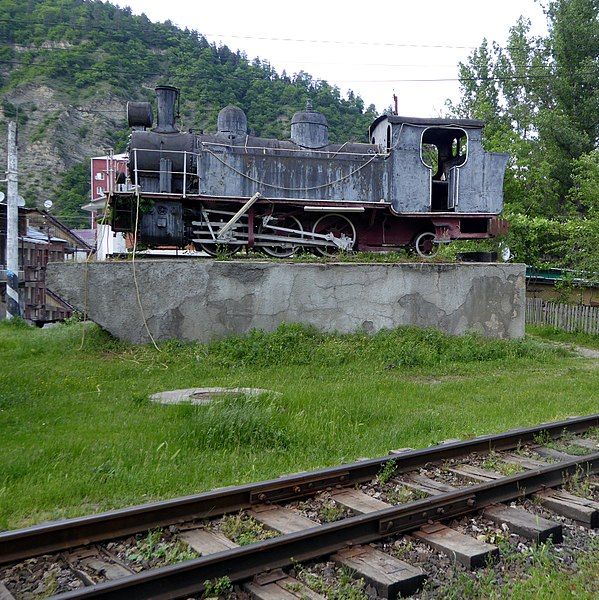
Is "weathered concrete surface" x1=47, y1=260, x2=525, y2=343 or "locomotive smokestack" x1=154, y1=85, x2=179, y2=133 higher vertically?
"locomotive smokestack" x1=154, y1=85, x2=179, y2=133

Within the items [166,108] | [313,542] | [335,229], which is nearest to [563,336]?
[335,229]

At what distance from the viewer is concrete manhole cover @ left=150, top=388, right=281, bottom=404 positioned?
318 inches

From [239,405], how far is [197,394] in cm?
150

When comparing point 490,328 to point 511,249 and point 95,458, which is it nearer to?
point 511,249

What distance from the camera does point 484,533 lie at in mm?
4574

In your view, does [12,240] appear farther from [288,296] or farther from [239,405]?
[239,405]

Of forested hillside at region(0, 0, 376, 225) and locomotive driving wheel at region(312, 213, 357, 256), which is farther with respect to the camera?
forested hillside at region(0, 0, 376, 225)

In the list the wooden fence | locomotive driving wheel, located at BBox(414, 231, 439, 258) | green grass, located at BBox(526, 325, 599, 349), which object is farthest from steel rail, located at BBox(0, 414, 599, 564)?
the wooden fence

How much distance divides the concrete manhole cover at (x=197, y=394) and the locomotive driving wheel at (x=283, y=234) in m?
5.53

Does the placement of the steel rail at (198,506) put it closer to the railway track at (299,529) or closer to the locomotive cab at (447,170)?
the railway track at (299,529)

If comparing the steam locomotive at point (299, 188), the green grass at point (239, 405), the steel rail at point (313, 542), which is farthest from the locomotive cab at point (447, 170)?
the steel rail at point (313, 542)

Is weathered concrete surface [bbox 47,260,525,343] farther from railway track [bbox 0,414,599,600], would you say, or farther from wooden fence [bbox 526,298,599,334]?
railway track [bbox 0,414,599,600]

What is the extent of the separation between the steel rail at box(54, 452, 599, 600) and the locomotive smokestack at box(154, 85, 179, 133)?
10.9 m

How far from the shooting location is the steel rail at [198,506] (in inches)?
153
